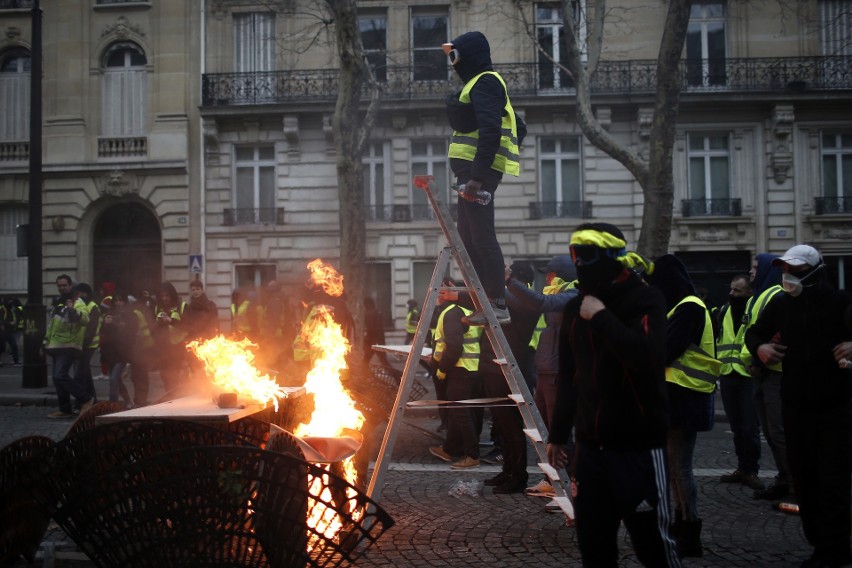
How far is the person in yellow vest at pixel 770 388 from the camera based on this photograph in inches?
253

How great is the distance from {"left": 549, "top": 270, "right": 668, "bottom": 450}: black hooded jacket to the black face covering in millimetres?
37

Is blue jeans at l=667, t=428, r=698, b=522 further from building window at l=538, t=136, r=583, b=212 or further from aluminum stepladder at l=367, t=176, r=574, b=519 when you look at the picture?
building window at l=538, t=136, r=583, b=212

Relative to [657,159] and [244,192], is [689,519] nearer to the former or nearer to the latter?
[657,159]

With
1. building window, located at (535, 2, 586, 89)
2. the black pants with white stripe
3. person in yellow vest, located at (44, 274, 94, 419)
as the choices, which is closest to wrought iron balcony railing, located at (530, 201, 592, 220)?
building window, located at (535, 2, 586, 89)

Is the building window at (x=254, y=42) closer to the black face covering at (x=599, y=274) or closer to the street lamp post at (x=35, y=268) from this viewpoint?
the street lamp post at (x=35, y=268)

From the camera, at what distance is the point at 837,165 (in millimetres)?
24047

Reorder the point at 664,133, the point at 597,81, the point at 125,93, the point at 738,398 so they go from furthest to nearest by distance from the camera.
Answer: the point at 125,93 < the point at 597,81 < the point at 664,133 < the point at 738,398

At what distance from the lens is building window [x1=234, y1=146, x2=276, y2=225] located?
80.6 feet

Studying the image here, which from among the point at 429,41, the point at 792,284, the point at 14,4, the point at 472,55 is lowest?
the point at 792,284

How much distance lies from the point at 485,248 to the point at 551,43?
2074cm

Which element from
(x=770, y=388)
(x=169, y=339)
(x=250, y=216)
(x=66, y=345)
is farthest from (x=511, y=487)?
(x=250, y=216)

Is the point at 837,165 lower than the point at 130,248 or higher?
higher

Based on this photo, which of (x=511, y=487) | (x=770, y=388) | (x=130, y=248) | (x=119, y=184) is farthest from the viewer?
(x=130, y=248)

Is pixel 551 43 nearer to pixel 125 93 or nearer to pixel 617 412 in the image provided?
pixel 125 93
